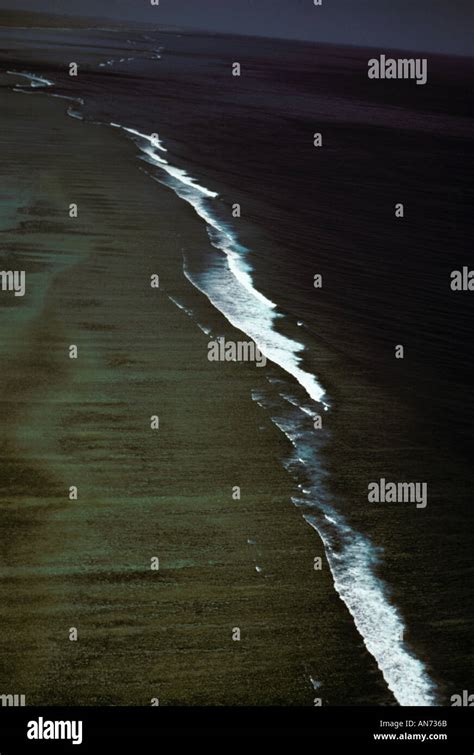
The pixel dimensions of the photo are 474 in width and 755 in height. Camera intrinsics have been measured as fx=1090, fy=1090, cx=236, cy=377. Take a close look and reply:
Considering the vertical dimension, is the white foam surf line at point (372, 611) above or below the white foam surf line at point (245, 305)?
below

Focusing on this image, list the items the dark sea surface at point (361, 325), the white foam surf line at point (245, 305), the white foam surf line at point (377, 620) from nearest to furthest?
the white foam surf line at point (377, 620) → the dark sea surface at point (361, 325) → the white foam surf line at point (245, 305)

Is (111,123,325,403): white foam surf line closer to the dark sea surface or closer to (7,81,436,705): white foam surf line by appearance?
the dark sea surface

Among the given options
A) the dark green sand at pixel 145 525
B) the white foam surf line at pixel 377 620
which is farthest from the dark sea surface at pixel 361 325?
the dark green sand at pixel 145 525

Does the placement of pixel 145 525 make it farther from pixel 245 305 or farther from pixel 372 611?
pixel 245 305

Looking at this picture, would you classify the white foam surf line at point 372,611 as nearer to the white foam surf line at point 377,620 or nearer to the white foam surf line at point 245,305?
the white foam surf line at point 377,620

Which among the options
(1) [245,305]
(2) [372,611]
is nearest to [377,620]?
(2) [372,611]

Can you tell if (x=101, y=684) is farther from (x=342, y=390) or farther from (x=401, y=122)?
(x=401, y=122)
